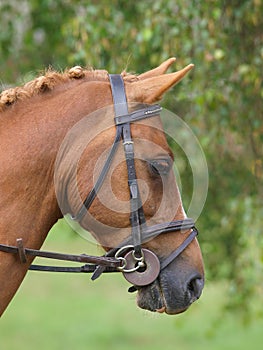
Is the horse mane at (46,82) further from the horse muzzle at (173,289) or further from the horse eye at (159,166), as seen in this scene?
the horse muzzle at (173,289)

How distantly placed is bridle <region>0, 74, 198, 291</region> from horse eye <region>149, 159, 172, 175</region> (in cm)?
10

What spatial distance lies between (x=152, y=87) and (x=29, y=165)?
0.66 m

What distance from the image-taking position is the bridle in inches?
157

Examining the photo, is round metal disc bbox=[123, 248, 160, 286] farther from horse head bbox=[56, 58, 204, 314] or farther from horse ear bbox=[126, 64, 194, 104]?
horse ear bbox=[126, 64, 194, 104]

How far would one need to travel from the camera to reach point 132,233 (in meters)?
4.00

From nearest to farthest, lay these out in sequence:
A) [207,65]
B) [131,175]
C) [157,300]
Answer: [131,175]
[157,300]
[207,65]

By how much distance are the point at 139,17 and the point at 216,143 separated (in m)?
1.21

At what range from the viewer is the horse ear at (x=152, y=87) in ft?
13.2

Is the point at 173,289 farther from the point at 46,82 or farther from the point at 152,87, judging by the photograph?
the point at 46,82

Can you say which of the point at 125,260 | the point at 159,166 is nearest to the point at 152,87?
the point at 159,166

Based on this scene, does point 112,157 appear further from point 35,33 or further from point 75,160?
point 35,33

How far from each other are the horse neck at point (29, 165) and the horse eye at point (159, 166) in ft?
1.20

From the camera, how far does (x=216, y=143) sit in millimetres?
6766

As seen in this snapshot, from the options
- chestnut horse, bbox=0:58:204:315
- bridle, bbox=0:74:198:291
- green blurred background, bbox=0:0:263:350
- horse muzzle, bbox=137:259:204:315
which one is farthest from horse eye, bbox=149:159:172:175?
green blurred background, bbox=0:0:263:350
